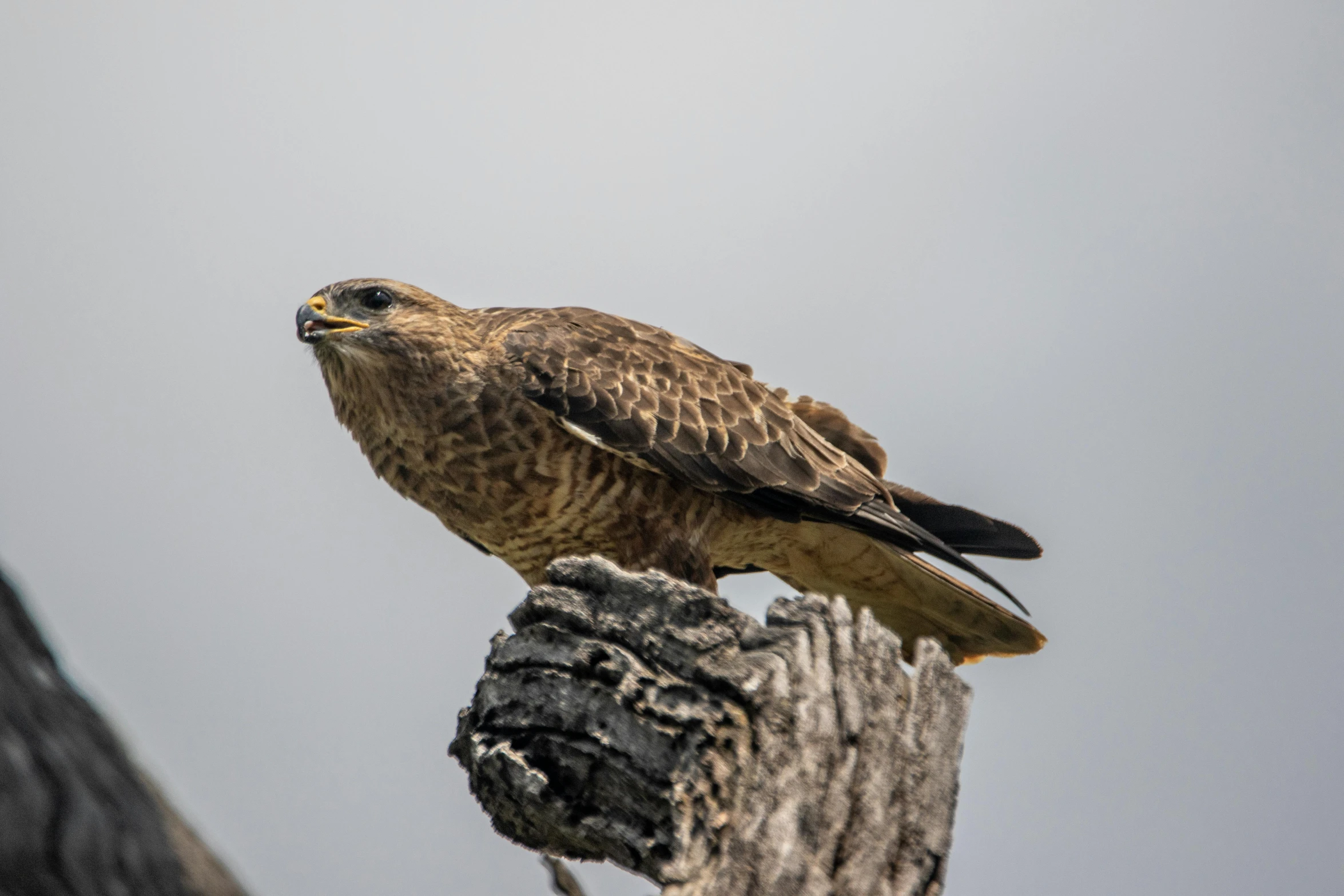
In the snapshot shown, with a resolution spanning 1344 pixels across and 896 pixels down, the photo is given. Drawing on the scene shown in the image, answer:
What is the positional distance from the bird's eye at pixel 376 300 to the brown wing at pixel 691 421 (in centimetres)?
54

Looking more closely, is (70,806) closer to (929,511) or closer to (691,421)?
(691,421)

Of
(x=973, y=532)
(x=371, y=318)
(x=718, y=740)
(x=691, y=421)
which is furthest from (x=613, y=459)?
(x=718, y=740)

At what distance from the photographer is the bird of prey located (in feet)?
16.3

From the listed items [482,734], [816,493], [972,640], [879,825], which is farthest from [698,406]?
[879,825]

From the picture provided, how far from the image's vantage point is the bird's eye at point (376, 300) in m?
5.21

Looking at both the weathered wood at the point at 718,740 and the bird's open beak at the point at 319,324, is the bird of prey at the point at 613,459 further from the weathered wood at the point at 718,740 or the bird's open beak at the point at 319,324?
the weathered wood at the point at 718,740

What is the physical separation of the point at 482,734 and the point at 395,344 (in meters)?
2.01

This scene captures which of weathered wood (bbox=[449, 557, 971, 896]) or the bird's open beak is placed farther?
the bird's open beak

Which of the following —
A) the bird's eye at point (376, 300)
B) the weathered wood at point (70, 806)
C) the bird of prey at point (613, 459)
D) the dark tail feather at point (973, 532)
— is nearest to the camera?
the weathered wood at point (70, 806)

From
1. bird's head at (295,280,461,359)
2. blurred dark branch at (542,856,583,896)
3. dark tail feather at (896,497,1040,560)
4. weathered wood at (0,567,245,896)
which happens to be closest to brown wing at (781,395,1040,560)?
dark tail feather at (896,497,1040,560)

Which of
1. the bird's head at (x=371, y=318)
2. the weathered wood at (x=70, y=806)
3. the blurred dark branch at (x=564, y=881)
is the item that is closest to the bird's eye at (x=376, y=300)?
the bird's head at (x=371, y=318)

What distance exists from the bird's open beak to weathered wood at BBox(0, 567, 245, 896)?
4.00 metres

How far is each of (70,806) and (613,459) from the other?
392 centimetres

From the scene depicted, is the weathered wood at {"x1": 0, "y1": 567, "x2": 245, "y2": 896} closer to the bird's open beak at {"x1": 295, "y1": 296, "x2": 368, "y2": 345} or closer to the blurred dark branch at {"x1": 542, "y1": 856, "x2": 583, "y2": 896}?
the blurred dark branch at {"x1": 542, "y1": 856, "x2": 583, "y2": 896}
